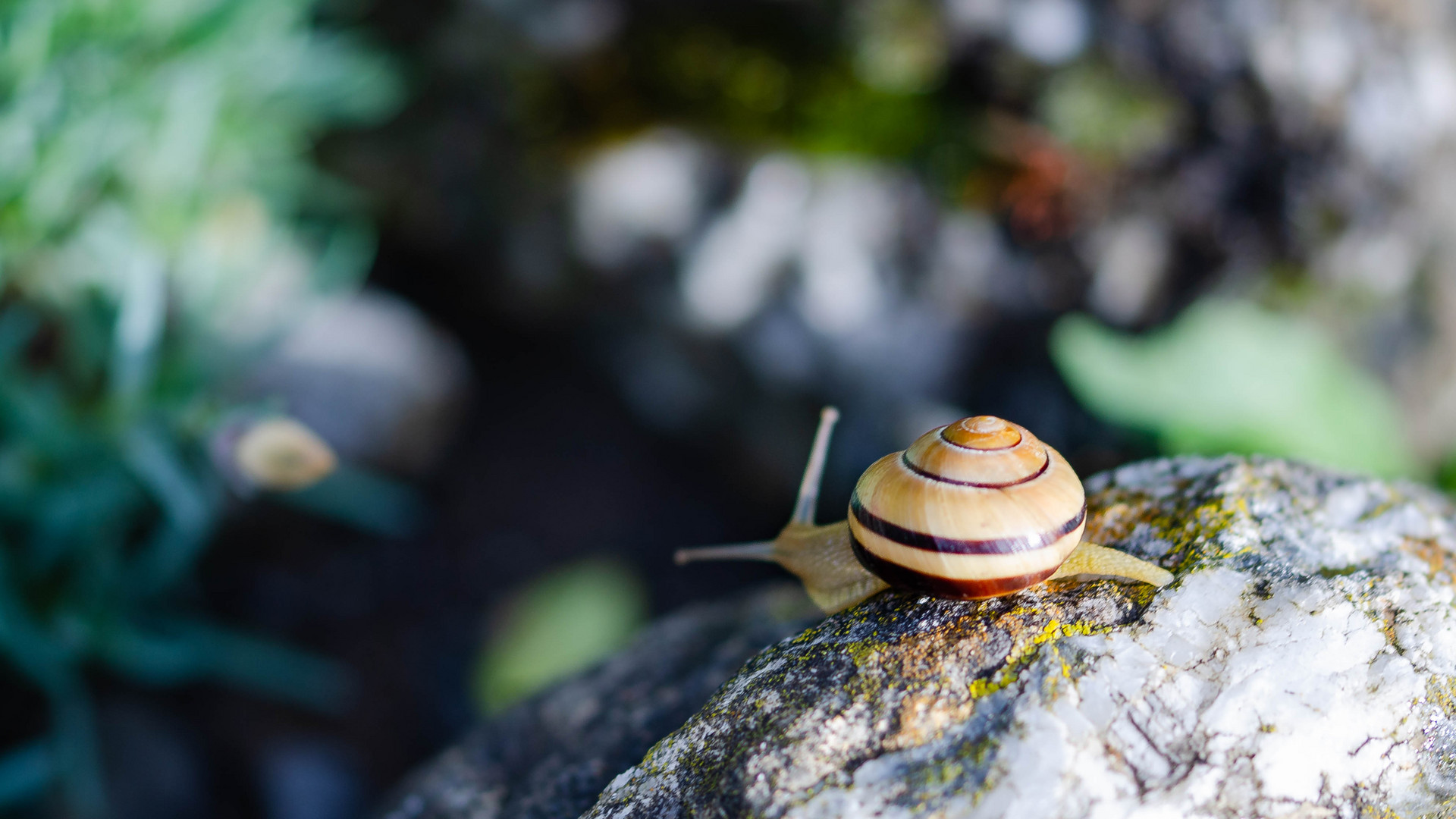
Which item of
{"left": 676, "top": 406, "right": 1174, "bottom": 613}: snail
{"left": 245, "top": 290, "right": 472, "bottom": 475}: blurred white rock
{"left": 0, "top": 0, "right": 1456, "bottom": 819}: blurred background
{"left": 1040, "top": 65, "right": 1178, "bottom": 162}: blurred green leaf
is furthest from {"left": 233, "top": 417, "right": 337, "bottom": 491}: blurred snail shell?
{"left": 1040, "top": 65, "right": 1178, "bottom": 162}: blurred green leaf

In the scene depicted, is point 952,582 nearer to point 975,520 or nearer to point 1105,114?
point 975,520

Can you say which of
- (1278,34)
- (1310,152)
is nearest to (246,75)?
(1278,34)

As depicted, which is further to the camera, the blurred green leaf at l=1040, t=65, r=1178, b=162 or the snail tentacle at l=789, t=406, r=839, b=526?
the blurred green leaf at l=1040, t=65, r=1178, b=162

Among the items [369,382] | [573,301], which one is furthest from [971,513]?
[573,301]

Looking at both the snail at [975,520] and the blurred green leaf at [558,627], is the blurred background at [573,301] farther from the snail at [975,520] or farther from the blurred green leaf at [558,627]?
the snail at [975,520]

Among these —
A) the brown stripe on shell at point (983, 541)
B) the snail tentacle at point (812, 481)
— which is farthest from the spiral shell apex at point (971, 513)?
the snail tentacle at point (812, 481)

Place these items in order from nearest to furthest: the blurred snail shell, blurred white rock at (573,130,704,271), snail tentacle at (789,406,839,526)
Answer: snail tentacle at (789,406,839,526) < the blurred snail shell < blurred white rock at (573,130,704,271)

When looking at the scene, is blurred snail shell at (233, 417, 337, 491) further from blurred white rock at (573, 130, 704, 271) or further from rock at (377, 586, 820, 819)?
blurred white rock at (573, 130, 704, 271)
